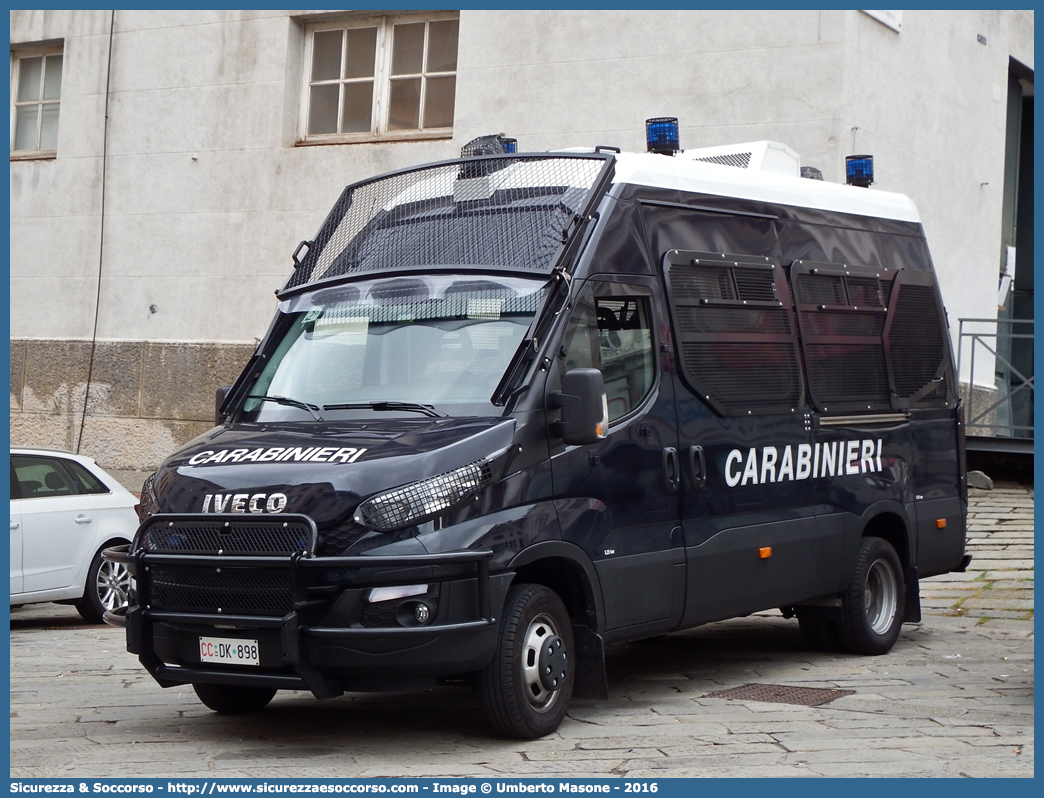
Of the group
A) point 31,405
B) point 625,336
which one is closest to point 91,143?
point 31,405

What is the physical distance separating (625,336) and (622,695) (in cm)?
202

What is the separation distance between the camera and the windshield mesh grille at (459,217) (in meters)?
7.43

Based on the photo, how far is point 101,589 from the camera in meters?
11.6

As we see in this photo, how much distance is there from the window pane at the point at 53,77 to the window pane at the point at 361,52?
4.38 meters

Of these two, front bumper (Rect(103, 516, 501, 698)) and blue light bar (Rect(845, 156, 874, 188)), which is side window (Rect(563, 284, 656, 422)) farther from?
blue light bar (Rect(845, 156, 874, 188))

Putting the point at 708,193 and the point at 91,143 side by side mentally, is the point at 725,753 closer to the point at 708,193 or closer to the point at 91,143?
the point at 708,193

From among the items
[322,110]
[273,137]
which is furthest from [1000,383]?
[273,137]

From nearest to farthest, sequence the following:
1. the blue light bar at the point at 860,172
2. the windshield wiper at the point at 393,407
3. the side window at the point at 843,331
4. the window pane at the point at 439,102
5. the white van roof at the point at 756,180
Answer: the windshield wiper at the point at 393,407
the white van roof at the point at 756,180
the side window at the point at 843,331
the blue light bar at the point at 860,172
the window pane at the point at 439,102

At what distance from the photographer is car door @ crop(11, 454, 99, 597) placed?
11.0 metres

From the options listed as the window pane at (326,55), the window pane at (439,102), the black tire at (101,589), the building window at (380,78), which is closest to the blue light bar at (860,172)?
the black tire at (101,589)

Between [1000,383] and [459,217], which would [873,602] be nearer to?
[459,217]

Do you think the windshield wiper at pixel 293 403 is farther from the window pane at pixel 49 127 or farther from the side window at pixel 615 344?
the window pane at pixel 49 127

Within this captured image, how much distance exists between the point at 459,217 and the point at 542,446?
1.56 metres

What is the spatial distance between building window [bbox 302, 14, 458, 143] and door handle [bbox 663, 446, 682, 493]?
9096mm
